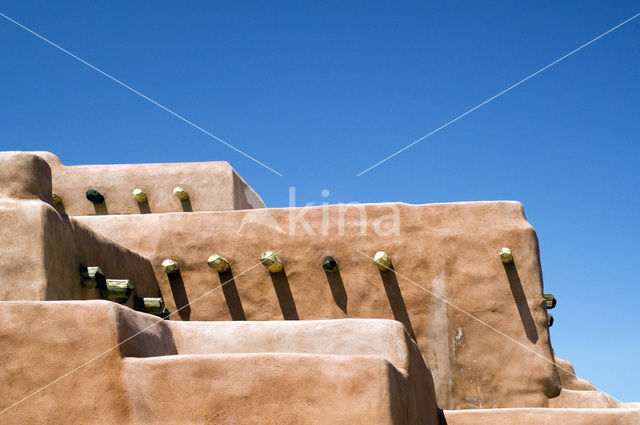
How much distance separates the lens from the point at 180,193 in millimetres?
14945

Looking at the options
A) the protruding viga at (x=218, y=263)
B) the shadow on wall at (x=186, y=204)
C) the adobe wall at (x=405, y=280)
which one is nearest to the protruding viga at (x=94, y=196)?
the shadow on wall at (x=186, y=204)

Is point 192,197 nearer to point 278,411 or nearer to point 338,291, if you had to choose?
point 338,291

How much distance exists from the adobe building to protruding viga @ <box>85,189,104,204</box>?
0.13 ft

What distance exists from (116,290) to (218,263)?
186 cm

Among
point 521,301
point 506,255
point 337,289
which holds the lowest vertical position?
point 521,301

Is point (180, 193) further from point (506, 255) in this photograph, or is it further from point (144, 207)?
point (506, 255)

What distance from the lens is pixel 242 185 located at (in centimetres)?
1600

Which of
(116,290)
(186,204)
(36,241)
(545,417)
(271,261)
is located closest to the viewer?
(545,417)

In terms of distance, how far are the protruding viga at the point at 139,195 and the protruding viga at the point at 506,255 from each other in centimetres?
710

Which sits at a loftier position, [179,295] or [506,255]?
[506,255]

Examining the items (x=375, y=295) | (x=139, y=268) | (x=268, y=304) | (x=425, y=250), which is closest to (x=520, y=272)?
(x=425, y=250)

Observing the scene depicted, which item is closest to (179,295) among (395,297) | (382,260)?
(382,260)

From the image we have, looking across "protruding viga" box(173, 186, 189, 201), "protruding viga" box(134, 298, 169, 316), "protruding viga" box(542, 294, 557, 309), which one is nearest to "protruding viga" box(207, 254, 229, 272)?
"protruding viga" box(134, 298, 169, 316)

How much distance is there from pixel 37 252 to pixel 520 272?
628cm
